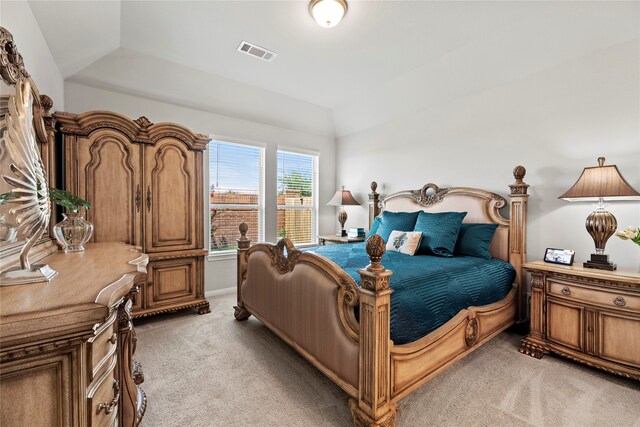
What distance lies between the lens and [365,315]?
1.48m

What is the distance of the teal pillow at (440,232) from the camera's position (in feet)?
9.29

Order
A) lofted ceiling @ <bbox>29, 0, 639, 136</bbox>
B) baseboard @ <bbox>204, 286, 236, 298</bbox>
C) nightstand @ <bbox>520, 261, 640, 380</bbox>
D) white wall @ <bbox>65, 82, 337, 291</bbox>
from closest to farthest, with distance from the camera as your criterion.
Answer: nightstand @ <bbox>520, 261, 640, 380</bbox>, lofted ceiling @ <bbox>29, 0, 639, 136</bbox>, white wall @ <bbox>65, 82, 337, 291</bbox>, baseboard @ <bbox>204, 286, 236, 298</bbox>

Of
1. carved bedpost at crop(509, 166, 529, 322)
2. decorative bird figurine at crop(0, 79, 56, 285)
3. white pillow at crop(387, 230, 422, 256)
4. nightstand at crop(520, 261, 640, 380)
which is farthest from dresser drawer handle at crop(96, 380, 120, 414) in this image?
carved bedpost at crop(509, 166, 529, 322)

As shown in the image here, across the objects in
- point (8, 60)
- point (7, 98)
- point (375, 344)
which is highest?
point (8, 60)

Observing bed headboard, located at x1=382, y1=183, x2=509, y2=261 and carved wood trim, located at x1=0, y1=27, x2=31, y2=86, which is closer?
carved wood trim, located at x1=0, y1=27, x2=31, y2=86

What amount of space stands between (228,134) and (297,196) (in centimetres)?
149

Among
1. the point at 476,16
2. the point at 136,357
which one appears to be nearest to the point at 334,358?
the point at 136,357

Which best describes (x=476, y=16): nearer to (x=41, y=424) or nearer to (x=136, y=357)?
(x=41, y=424)

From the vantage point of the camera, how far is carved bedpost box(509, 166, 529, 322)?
2.76m

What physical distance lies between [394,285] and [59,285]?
1572 mm

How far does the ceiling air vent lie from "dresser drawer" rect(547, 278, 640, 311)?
11.3 ft

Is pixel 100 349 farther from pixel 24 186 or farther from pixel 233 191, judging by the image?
pixel 233 191

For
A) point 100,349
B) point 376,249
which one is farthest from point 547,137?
point 100,349

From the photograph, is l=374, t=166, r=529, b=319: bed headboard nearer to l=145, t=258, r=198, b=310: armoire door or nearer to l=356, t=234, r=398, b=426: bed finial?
l=356, t=234, r=398, b=426: bed finial
